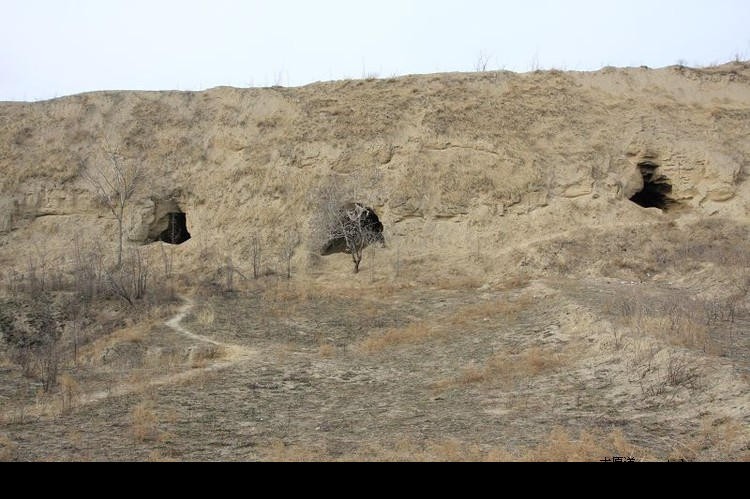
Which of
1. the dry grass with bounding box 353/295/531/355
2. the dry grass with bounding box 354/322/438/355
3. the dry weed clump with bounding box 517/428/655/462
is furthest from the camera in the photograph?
the dry grass with bounding box 353/295/531/355

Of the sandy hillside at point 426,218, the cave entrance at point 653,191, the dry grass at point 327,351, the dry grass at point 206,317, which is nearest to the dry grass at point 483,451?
the sandy hillside at point 426,218

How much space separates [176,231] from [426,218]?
710cm

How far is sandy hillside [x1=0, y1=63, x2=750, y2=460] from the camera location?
10.3 metres

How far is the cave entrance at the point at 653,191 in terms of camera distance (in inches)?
739

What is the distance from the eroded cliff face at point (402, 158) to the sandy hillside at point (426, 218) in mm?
55

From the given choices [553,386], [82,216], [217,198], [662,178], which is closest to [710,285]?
[662,178]

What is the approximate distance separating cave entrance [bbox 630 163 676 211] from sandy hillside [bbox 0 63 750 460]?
0.07m

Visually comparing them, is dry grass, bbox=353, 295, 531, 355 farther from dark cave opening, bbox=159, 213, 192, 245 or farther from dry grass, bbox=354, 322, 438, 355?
dark cave opening, bbox=159, 213, 192, 245

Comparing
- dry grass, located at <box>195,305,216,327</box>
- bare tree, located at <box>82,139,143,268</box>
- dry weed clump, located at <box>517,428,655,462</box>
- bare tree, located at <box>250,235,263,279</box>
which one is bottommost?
dry weed clump, located at <box>517,428,655,462</box>

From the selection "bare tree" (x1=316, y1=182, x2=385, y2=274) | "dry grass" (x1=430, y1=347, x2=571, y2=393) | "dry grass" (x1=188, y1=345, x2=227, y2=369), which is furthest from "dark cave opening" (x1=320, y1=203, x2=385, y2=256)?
"dry grass" (x1=430, y1=347, x2=571, y2=393)

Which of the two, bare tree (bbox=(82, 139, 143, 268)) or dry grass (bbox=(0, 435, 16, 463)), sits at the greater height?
bare tree (bbox=(82, 139, 143, 268))

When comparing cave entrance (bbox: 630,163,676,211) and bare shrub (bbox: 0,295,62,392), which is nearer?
bare shrub (bbox: 0,295,62,392)

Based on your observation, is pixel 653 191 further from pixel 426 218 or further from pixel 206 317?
pixel 206 317
